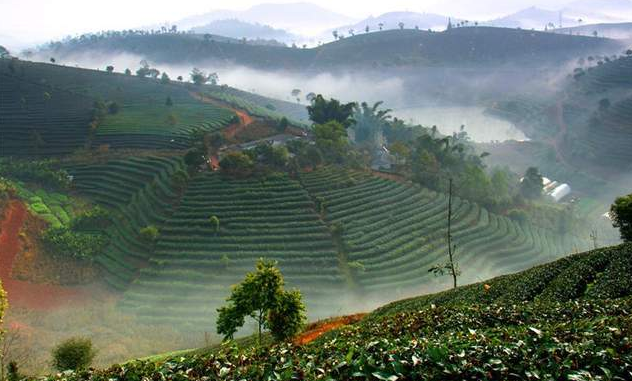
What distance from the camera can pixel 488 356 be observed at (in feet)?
28.5

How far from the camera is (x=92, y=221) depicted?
48438 millimetres

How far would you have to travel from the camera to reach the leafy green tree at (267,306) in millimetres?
21500

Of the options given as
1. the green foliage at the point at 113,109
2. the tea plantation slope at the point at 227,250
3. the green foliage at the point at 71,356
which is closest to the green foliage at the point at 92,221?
the tea plantation slope at the point at 227,250

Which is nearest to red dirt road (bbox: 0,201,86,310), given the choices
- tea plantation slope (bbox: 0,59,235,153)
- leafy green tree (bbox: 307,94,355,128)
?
tea plantation slope (bbox: 0,59,235,153)

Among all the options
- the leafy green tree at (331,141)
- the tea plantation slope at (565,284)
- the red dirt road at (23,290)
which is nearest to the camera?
the tea plantation slope at (565,284)

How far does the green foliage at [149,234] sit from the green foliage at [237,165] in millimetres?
12138

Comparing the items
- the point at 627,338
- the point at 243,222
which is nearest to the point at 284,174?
the point at 243,222

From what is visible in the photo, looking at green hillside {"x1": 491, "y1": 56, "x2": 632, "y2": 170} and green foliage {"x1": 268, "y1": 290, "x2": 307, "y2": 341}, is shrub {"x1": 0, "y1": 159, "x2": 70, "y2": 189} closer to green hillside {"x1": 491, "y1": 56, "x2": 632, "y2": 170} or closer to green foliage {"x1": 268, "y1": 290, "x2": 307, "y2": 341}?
green foliage {"x1": 268, "y1": 290, "x2": 307, "y2": 341}

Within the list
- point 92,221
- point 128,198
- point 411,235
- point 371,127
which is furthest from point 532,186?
point 92,221

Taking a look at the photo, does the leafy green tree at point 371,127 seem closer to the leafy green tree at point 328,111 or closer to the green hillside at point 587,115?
the leafy green tree at point 328,111

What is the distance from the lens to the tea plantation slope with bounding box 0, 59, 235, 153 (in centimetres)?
6794

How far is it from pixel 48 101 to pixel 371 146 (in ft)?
179

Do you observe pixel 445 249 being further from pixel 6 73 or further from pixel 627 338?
pixel 6 73

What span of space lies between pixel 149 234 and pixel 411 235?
82.4ft
